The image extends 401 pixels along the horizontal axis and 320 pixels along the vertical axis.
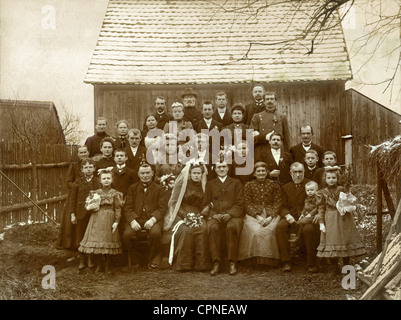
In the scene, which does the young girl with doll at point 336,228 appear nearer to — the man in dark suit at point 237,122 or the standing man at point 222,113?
the man in dark suit at point 237,122

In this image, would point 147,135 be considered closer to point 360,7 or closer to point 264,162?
point 264,162

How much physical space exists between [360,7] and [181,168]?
2886 mm

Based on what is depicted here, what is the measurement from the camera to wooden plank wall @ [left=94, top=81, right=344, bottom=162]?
698 cm

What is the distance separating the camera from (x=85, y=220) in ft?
17.4

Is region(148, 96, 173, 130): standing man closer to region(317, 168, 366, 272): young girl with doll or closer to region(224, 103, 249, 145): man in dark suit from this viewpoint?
region(224, 103, 249, 145): man in dark suit

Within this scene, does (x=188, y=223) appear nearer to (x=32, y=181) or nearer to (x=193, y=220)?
(x=193, y=220)

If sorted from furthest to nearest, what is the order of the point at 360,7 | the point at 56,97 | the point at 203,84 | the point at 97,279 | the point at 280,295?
1. the point at 203,84
2. the point at 56,97
3. the point at 360,7
4. the point at 97,279
5. the point at 280,295

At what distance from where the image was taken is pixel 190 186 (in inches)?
210

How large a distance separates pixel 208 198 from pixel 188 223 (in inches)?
15.6

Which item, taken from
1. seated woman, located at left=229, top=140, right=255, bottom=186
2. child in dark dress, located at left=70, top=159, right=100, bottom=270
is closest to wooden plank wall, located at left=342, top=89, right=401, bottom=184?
seated woman, located at left=229, top=140, right=255, bottom=186

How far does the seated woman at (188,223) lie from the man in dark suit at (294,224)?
0.87 metres

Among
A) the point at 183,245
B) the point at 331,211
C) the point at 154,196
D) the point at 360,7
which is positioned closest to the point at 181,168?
the point at 154,196

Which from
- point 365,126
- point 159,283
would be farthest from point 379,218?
point 159,283

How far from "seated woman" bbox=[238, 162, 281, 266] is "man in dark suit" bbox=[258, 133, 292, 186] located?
0.74ft
